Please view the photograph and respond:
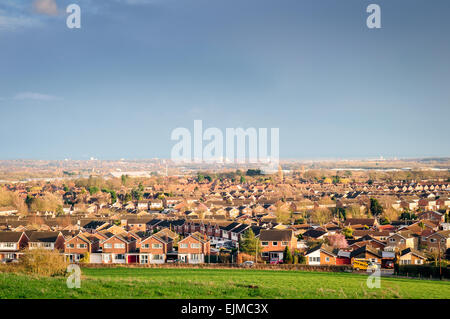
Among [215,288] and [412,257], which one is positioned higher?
[215,288]

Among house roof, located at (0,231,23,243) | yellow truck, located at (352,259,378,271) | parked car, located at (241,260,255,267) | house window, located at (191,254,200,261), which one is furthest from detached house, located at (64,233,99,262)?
yellow truck, located at (352,259,378,271)

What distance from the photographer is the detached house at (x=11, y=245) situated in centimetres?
2250

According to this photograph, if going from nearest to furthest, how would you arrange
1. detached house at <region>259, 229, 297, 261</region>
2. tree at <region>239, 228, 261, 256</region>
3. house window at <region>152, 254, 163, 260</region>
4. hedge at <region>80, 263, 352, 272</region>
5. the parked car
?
hedge at <region>80, 263, 352, 272</region>
the parked car
tree at <region>239, 228, 261, 256</region>
house window at <region>152, 254, 163, 260</region>
detached house at <region>259, 229, 297, 261</region>

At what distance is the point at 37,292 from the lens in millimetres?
9828

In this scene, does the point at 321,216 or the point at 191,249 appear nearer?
the point at 191,249

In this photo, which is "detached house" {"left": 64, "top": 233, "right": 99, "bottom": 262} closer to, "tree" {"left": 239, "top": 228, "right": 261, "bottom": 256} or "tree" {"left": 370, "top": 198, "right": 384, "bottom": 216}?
"tree" {"left": 239, "top": 228, "right": 261, "bottom": 256}

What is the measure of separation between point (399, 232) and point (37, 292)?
69.8ft

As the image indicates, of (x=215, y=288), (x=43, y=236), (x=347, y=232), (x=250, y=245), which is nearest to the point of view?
(x=215, y=288)

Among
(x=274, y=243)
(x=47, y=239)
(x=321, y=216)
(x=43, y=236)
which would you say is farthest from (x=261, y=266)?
(x=321, y=216)

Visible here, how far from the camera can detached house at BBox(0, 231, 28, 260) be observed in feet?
73.8

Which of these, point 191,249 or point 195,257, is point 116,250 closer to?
point 191,249

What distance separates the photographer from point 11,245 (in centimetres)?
2262
